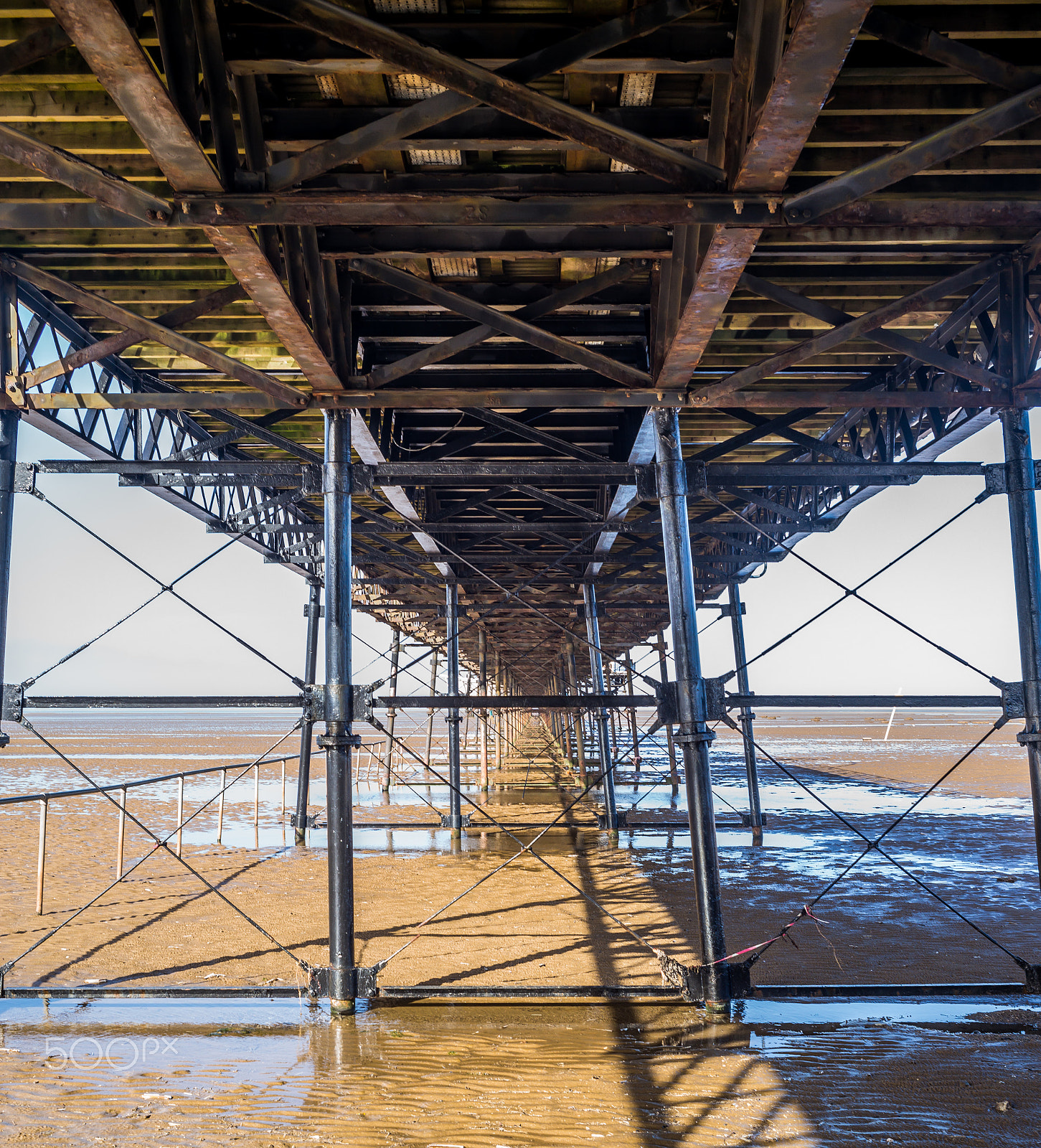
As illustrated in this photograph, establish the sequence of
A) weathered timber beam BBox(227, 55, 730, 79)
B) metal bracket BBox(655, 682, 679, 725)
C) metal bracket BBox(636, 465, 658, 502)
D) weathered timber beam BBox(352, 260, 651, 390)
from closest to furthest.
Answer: weathered timber beam BBox(227, 55, 730, 79) → weathered timber beam BBox(352, 260, 651, 390) → metal bracket BBox(655, 682, 679, 725) → metal bracket BBox(636, 465, 658, 502)

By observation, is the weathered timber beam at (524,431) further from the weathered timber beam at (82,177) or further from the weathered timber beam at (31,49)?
the weathered timber beam at (31,49)

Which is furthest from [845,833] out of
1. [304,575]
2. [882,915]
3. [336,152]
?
[336,152]

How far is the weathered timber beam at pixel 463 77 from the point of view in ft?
11.5

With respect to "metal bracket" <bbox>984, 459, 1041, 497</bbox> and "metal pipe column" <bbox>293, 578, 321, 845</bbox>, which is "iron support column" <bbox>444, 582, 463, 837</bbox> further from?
"metal bracket" <bbox>984, 459, 1041, 497</bbox>

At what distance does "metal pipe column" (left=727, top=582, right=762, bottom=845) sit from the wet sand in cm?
47

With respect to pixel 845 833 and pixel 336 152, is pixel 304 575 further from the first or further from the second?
pixel 336 152

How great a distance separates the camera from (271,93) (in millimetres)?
4824

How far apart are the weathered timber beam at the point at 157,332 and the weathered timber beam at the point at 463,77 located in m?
2.76

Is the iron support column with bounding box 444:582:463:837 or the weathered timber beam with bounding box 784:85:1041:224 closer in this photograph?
the weathered timber beam with bounding box 784:85:1041:224

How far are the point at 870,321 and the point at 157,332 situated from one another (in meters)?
5.07

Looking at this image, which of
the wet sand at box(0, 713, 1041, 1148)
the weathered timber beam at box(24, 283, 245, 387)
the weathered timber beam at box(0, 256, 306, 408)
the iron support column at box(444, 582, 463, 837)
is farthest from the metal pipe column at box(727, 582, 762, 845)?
the weathered timber beam at box(24, 283, 245, 387)

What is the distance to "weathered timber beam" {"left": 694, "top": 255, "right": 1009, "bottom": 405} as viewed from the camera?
6285 mm

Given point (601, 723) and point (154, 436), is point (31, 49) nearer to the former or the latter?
point (154, 436)

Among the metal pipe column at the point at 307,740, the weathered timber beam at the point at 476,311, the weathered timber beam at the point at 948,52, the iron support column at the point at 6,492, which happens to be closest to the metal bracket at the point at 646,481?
the weathered timber beam at the point at 476,311
